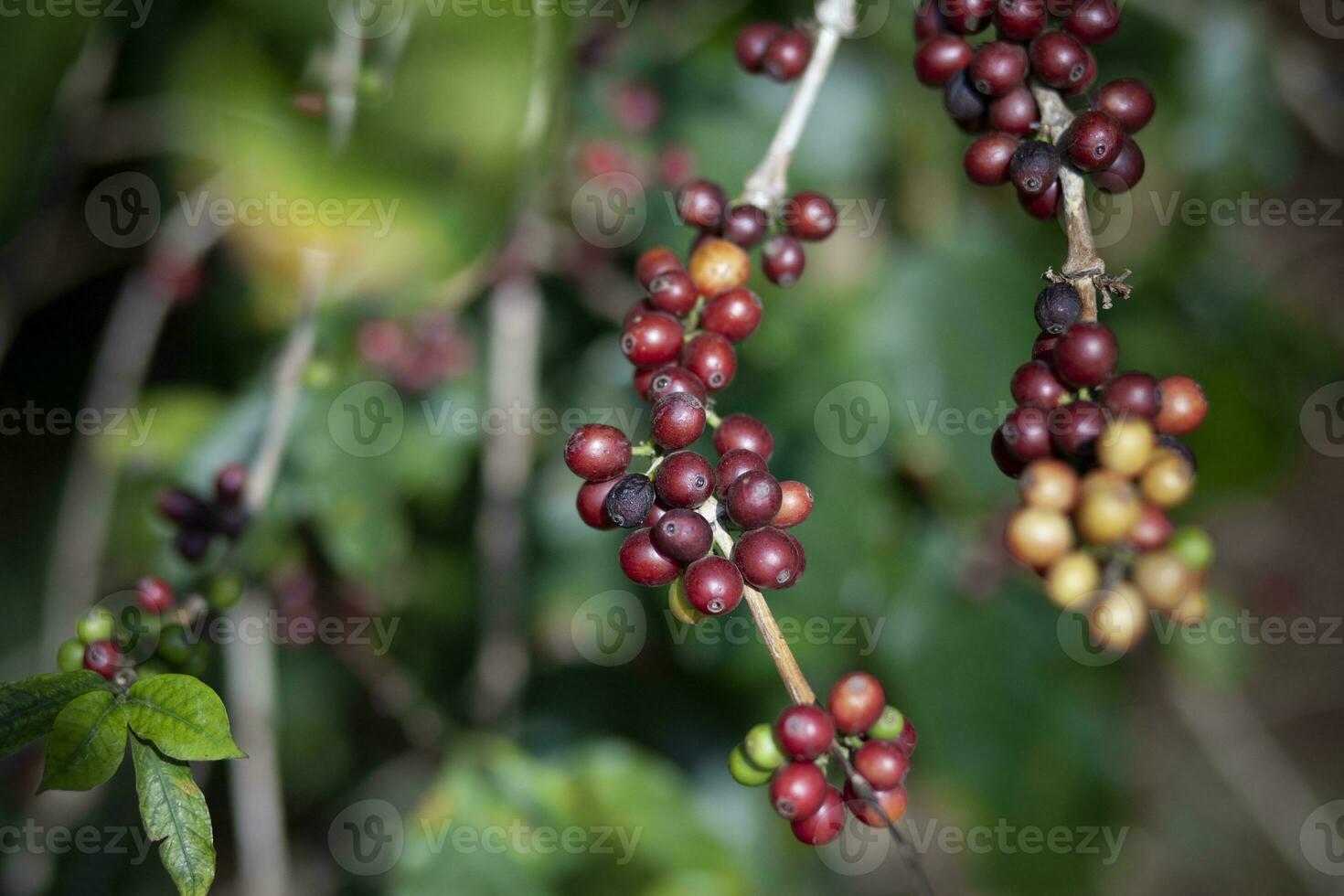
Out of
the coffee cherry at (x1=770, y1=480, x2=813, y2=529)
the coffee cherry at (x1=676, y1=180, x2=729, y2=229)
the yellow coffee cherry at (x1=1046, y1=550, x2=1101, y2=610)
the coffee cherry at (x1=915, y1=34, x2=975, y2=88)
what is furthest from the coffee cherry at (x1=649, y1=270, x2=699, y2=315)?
the yellow coffee cherry at (x1=1046, y1=550, x2=1101, y2=610)

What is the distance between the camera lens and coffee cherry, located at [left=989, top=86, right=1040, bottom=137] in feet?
3.17

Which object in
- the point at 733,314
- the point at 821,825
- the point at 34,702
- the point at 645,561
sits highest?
the point at 733,314

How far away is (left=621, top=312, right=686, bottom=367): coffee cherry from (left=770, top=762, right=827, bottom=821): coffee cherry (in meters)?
0.39

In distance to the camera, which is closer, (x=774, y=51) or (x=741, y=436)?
(x=741, y=436)

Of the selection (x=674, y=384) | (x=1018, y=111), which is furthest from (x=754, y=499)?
(x=1018, y=111)

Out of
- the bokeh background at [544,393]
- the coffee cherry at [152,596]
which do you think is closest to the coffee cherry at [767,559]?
the coffee cherry at [152,596]

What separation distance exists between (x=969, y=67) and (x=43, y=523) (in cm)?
241

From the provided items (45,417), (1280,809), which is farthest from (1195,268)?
(45,417)

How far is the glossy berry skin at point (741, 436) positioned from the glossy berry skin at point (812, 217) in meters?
0.30

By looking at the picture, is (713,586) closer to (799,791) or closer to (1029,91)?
(799,791)

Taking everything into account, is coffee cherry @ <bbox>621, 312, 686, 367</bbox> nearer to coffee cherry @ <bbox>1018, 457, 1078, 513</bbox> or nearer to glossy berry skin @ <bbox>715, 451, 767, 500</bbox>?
glossy berry skin @ <bbox>715, 451, 767, 500</bbox>

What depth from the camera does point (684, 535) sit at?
77cm

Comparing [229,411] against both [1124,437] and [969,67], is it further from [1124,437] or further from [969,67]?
[1124,437]

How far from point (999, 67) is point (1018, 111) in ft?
0.15
